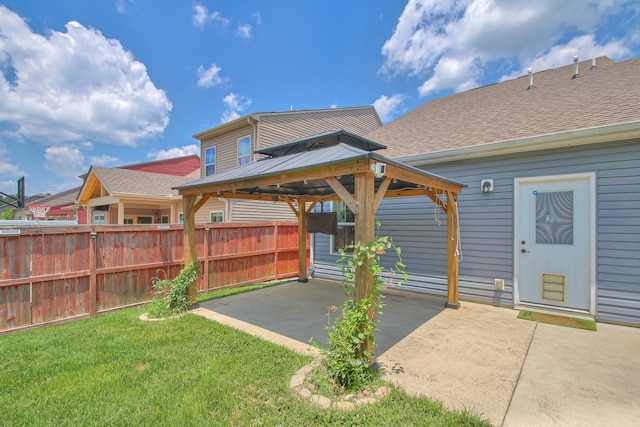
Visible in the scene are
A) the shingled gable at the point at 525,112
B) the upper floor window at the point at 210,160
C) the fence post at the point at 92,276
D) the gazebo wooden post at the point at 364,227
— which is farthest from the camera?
the upper floor window at the point at 210,160

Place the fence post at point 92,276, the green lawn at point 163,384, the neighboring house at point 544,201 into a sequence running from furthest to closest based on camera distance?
1. the fence post at point 92,276
2. the neighboring house at point 544,201
3. the green lawn at point 163,384

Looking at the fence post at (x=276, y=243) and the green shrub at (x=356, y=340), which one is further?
the fence post at (x=276, y=243)

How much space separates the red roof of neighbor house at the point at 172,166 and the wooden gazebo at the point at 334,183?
16.6m

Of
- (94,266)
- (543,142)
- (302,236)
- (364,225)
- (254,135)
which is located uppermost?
(254,135)

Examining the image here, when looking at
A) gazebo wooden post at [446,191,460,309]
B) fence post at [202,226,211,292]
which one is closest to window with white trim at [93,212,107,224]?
fence post at [202,226,211,292]

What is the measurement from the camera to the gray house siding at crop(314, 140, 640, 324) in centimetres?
389

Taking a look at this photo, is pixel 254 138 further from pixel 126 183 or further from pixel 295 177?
pixel 295 177

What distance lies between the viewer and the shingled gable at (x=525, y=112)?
436 cm

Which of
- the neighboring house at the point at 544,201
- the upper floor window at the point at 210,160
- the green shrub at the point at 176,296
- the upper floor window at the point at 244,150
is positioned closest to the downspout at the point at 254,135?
the upper floor window at the point at 244,150

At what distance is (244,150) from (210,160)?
220 centimetres

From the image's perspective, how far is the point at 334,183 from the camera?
298 cm

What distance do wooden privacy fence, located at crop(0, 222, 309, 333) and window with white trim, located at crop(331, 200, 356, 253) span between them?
2279 millimetres

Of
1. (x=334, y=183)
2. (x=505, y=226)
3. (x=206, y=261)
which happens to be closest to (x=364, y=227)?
(x=334, y=183)

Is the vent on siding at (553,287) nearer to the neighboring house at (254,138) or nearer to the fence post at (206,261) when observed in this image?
the fence post at (206,261)
